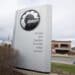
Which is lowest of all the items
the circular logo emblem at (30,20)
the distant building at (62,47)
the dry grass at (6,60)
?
the distant building at (62,47)

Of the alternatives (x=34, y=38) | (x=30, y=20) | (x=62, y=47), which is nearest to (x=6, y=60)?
(x=34, y=38)

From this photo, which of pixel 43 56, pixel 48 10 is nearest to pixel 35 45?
pixel 43 56

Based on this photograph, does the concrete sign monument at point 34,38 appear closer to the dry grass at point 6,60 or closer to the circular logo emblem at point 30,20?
the circular logo emblem at point 30,20

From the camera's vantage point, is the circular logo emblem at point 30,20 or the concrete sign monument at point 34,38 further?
the circular logo emblem at point 30,20

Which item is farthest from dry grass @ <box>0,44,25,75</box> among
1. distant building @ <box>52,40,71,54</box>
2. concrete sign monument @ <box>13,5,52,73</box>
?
distant building @ <box>52,40,71,54</box>

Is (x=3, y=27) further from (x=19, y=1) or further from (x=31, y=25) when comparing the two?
(x=31, y=25)

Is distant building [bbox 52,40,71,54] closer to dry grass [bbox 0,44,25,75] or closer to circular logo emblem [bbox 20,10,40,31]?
circular logo emblem [bbox 20,10,40,31]

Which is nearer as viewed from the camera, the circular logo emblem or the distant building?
the circular logo emblem

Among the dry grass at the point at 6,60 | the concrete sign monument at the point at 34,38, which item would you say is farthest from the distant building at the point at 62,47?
the dry grass at the point at 6,60

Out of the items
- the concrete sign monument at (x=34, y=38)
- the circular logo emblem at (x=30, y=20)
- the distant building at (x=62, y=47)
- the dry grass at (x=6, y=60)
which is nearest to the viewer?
the dry grass at (x=6, y=60)

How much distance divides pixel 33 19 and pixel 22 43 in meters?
0.57

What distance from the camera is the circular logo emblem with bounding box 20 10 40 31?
11.0 feet

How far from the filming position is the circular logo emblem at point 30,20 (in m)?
3.35

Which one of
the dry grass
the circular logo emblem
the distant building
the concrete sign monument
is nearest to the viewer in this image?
the dry grass
